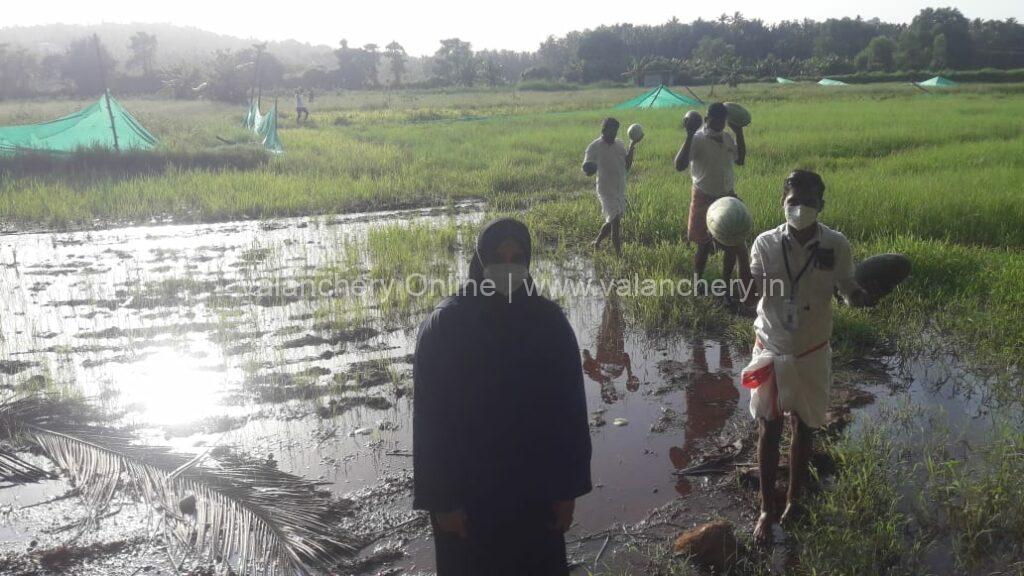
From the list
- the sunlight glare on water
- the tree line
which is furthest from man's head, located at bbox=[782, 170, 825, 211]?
the tree line

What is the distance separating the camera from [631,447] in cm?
348

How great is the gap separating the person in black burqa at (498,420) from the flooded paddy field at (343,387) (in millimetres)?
938

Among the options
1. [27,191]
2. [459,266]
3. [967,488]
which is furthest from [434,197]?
[967,488]

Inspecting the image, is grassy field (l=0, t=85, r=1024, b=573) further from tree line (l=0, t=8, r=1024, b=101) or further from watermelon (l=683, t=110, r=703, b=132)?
tree line (l=0, t=8, r=1024, b=101)

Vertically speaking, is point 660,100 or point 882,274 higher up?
point 660,100

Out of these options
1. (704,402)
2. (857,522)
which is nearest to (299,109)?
(704,402)

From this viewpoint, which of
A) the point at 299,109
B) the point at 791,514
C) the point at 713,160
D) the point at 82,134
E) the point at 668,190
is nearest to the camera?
the point at 791,514

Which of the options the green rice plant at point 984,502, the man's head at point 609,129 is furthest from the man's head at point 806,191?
the man's head at point 609,129

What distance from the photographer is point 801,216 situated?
8.20ft

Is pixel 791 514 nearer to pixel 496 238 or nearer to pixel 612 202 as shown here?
pixel 496 238

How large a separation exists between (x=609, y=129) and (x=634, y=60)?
53.9 m

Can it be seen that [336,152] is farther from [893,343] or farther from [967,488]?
[967,488]

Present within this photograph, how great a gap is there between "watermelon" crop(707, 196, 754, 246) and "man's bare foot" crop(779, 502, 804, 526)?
101 cm

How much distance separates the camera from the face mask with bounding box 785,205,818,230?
2.50m
